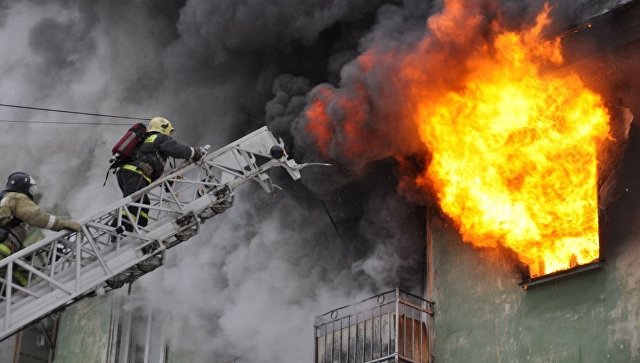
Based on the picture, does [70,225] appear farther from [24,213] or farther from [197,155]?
[197,155]

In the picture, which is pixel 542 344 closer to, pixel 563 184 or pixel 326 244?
pixel 563 184

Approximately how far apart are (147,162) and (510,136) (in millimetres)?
5138

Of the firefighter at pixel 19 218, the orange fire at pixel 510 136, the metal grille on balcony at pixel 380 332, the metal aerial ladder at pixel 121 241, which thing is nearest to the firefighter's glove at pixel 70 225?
the firefighter at pixel 19 218

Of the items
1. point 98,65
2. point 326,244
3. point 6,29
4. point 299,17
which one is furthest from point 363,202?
point 6,29

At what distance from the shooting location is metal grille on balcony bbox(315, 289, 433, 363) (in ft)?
59.1

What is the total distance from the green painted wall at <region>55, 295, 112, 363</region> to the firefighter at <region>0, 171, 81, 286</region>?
22.0ft

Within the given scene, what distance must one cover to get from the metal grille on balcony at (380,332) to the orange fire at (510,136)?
138 centimetres

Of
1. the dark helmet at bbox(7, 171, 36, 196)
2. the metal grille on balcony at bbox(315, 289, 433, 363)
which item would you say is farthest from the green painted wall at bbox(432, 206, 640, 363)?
the dark helmet at bbox(7, 171, 36, 196)

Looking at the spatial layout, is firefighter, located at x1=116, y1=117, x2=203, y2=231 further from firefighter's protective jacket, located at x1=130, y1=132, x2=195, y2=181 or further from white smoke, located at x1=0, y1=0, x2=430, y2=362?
white smoke, located at x1=0, y1=0, x2=430, y2=362

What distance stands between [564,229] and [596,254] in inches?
26.3

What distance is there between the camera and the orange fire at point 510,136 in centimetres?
1728

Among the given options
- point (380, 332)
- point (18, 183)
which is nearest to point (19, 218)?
point (18, 183)

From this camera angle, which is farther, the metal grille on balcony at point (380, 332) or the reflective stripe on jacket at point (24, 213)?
the metal grille on balcony at point (380, 332)

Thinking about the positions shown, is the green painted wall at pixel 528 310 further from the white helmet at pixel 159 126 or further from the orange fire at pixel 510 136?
the white helmet at pixel 159 126
